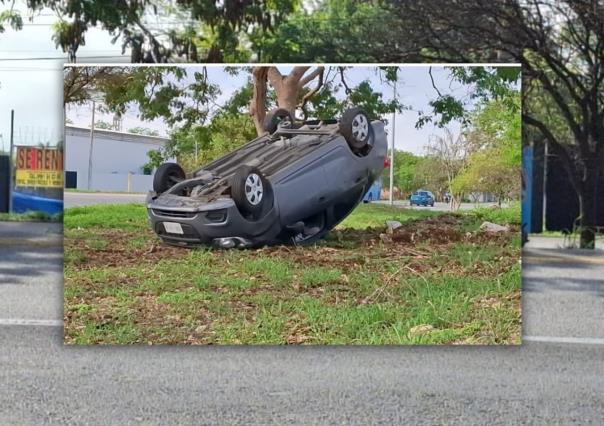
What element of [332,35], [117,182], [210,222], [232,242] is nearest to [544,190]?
[332,35]

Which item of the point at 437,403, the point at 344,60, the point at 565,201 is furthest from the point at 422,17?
the point at 437,403

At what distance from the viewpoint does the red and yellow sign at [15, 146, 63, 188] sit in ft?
35.1

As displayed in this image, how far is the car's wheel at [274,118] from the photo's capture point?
8.35m

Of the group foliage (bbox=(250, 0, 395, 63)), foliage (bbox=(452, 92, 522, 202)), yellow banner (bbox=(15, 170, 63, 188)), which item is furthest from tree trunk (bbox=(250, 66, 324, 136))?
yellow banner (bbox=(15, 170, 63, 188))

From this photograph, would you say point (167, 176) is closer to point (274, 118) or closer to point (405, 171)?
point (274, 118)

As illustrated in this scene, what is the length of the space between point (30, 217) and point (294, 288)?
3843mm

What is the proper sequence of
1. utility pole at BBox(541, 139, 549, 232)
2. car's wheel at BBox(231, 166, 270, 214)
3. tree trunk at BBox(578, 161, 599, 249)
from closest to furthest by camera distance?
car's wheel at BBox(231, 166, 270, 214) → utility pole at BBox(541, 139, 549, 232) → tree trunk at BBox(578, 161, 599, 249)

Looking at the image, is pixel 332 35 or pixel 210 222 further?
pixel 332 35

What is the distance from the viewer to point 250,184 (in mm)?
8258

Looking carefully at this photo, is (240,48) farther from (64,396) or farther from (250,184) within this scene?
(64,396)

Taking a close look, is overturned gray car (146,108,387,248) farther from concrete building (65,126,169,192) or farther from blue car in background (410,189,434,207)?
blue car in background (410,189,434,207)

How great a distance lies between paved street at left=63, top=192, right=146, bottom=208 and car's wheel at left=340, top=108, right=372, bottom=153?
1.65 metres

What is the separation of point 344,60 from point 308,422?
3875 mm

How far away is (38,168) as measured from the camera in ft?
36.1
